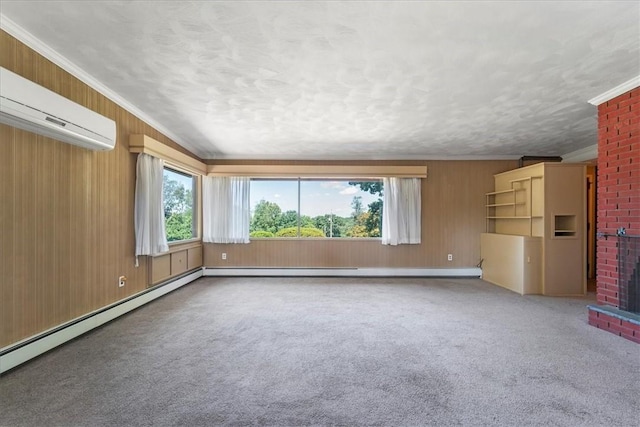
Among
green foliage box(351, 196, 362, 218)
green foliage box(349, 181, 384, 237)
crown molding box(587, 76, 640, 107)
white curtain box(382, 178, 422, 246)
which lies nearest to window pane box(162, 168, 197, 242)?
green foliage box(351, 196, 362, 218)

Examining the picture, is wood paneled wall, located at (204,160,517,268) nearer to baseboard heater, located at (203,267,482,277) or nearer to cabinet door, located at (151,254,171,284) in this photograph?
baseboard heater, located at (203,267,482,277)

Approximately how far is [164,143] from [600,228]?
19.4 feet

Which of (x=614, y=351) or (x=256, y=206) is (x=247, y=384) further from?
(x=256, y=206)

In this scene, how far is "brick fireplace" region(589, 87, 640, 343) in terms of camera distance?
286 cm

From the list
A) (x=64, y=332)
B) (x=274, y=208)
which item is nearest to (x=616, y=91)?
(x=274, y=208)

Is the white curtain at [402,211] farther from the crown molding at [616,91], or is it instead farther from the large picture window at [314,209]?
the crown molding at [616,91]

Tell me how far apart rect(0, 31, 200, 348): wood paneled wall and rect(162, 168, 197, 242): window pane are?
109cm

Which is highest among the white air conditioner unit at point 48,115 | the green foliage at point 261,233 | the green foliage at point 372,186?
the white air conditioner unit at point 48,115

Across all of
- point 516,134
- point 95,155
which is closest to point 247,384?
point 95,155

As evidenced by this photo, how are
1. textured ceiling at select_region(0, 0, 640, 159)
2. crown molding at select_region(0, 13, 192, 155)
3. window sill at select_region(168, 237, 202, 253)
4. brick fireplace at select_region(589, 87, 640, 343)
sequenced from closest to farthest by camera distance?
textured ceiling at select_region(0, 0, 640, 159) → crown molding at select_region(0, 13, 192, 155) → brick fireplace at select_region(589, 87, 640, 343) → window sill at select_region(168, 237, 202, 253)

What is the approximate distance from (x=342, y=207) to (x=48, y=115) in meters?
4.72

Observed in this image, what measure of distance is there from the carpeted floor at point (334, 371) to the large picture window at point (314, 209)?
2.46 meters

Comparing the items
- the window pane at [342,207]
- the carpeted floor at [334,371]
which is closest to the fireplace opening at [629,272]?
the carpeted floor at [334,371]

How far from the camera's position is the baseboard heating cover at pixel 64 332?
2.19m
